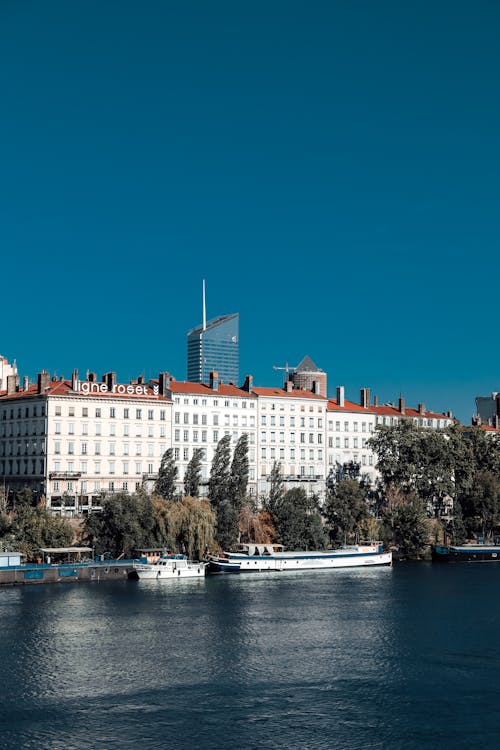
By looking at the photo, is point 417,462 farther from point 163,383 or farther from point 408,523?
point 163,383

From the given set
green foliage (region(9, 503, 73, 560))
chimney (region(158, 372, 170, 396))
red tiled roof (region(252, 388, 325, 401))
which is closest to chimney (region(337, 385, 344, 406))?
red tiled roof (region(252, 388, 325, 401))

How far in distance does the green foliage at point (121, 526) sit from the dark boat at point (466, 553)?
136 feet

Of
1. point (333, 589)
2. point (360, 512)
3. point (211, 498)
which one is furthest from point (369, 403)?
point (333, 589)

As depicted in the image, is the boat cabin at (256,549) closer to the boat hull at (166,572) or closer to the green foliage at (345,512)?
the boat hull at (166,572)

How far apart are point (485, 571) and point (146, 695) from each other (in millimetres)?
78012

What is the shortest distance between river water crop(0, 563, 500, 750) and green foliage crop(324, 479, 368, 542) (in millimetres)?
37379

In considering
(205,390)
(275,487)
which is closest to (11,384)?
(205,390)

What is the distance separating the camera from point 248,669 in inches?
2665

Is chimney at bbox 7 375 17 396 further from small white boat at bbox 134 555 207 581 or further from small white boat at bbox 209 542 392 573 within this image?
small white boat at bbox 134 555 207 581

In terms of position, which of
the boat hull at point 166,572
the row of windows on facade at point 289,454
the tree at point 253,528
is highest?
the row of windows on facade at point 289,454

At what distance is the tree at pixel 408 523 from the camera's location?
144125 mm

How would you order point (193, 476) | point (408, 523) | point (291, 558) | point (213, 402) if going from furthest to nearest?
point (213, 402)
point (408, 523)
point (193, 476)
point (291, 558)

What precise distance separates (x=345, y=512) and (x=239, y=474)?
50.5ft

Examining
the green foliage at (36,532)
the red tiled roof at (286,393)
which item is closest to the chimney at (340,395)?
the red tiled roof at (286,393)
